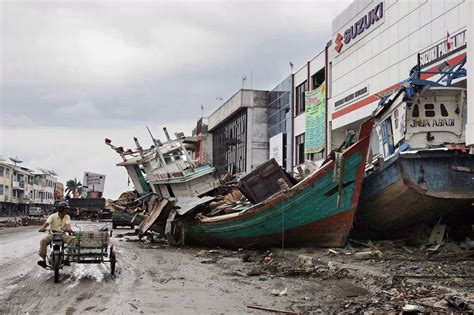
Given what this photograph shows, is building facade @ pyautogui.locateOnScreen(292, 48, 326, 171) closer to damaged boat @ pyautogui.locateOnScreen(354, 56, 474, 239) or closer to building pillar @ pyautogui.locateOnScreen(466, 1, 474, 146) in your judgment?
damaged boat @ pyautogui.locateOnScreen(354, 56, 474, 239)

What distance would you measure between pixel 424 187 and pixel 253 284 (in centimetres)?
512

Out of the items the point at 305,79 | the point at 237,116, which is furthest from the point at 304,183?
the point at 237,116

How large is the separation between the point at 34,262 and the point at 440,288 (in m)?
10.1

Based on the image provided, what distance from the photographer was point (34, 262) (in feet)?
43.4

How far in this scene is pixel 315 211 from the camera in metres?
13.6

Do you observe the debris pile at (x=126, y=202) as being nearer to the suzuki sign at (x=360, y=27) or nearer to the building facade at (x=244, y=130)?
the building facade at (x=244, y=130)

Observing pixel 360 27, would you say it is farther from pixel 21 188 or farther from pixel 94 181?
pixel 21 188

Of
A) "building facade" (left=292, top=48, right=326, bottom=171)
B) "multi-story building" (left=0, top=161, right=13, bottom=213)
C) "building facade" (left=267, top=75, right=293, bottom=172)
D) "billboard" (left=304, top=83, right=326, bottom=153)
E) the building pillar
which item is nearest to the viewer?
the building pillar

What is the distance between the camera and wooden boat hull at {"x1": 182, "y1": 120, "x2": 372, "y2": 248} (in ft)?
43.6

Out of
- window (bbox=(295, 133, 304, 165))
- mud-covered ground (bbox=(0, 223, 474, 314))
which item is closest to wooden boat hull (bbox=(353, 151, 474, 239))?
mud-covered ground (bbox=(0, 223, 474, 314))

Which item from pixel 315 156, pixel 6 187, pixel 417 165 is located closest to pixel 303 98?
pixel 315 156

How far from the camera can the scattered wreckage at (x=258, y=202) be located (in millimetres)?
13312

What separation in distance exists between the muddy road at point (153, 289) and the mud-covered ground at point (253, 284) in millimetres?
14

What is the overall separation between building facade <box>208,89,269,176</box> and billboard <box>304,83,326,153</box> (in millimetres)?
12276
